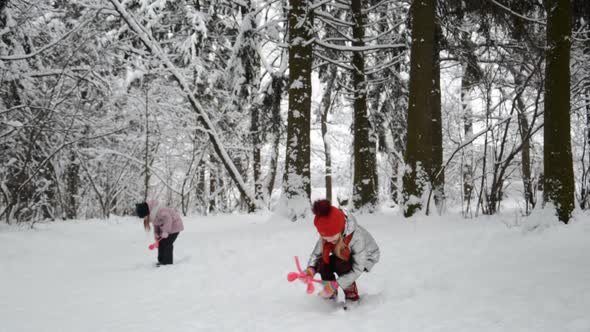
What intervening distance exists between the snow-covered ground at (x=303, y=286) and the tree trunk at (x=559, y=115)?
1.08 feet

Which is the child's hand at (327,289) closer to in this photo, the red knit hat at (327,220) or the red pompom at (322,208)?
the red knit hat at (327,220)

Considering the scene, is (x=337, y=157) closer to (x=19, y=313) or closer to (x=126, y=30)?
(x=126, y=30)

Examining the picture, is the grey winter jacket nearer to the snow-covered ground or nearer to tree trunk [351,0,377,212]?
the snow-covered ground

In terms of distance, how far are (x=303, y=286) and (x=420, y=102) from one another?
4.69 meters

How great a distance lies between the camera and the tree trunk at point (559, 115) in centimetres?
509

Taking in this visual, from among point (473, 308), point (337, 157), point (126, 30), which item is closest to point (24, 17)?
point (126, 30)

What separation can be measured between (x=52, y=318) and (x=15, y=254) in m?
3.66

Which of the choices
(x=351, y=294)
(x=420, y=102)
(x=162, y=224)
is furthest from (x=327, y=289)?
(x=420, y=102)

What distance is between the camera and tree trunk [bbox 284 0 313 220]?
8.91 m

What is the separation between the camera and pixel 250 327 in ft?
10.7

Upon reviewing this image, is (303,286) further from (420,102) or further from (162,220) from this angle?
(420,102)

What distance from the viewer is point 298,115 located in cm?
908

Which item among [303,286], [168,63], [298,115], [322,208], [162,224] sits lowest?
[303,286]

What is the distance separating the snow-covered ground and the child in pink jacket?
0.28m
